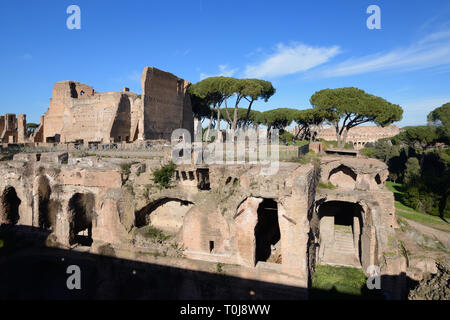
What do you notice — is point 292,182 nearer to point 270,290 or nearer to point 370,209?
point 270,290

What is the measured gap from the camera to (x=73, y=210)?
40.8ft

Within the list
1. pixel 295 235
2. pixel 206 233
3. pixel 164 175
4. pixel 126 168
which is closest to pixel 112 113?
pixel 126 168

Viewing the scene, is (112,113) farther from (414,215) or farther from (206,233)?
(414,215)

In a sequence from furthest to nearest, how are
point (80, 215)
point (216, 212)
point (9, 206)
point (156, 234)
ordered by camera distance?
point (9, 206) < point (80, 215) < point (156, 234) < point (216, 212)

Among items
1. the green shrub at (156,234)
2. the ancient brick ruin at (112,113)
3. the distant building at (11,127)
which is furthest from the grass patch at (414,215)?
the distant building at (11,127)

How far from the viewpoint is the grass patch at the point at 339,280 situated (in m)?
10.5

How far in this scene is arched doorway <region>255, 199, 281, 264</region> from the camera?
11073 millimetres

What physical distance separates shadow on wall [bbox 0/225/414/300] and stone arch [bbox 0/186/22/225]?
46 centimetres

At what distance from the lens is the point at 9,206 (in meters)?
13.9

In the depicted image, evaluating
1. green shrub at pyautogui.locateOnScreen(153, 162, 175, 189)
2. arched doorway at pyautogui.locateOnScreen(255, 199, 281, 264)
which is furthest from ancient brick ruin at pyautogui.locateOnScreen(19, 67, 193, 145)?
arched doorway at pyautogui.locateOnScreen(255, 199, 281, 264)

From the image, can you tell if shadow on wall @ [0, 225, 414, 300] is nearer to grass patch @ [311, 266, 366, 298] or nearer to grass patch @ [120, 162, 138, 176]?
grass patch @ [311, 266, 366, 298]

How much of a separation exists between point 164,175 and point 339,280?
8223 mm

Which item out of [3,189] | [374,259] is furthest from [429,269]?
[3,189]

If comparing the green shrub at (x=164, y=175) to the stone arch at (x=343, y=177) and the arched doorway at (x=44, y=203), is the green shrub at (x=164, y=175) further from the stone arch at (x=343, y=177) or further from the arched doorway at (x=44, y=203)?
the stone arch at (x=343, y=177)
